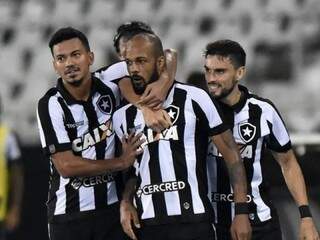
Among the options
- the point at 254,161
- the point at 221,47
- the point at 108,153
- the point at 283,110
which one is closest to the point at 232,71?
the point at 221,47

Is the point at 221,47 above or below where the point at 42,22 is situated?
below

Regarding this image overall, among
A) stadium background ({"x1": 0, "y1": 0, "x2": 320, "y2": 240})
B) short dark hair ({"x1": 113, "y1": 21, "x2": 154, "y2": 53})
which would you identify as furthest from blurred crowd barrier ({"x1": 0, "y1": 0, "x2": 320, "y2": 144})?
short dark hair ({"x1": 113, "y1": 21, "x2": 154, "y2": 53})

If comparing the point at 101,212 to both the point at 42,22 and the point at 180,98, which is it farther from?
the point at 42,22

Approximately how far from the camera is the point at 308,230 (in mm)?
4605

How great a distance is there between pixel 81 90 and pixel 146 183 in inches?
25.0

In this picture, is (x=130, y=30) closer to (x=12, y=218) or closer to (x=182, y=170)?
(x=182, y=170)

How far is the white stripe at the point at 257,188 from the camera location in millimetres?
4598

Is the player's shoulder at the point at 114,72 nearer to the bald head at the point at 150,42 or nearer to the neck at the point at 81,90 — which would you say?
the neck at the point at 81,90

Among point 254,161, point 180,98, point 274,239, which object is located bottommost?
point 274,239

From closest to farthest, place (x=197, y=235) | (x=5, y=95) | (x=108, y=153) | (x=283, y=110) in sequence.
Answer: (x=197, y=235) → (x=108, y=153) → (x=283, y=110) → (x=5, y=95)

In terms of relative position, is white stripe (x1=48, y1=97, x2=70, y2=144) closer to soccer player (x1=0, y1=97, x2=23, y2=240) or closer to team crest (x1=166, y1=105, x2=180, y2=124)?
team crest (x1=166, y1=105, x2=180, y2=124)

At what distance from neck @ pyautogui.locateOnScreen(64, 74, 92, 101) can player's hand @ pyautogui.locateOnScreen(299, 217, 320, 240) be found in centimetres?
129

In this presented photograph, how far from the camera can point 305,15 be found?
33.8 feet

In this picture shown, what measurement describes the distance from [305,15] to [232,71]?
A: 5900mm
